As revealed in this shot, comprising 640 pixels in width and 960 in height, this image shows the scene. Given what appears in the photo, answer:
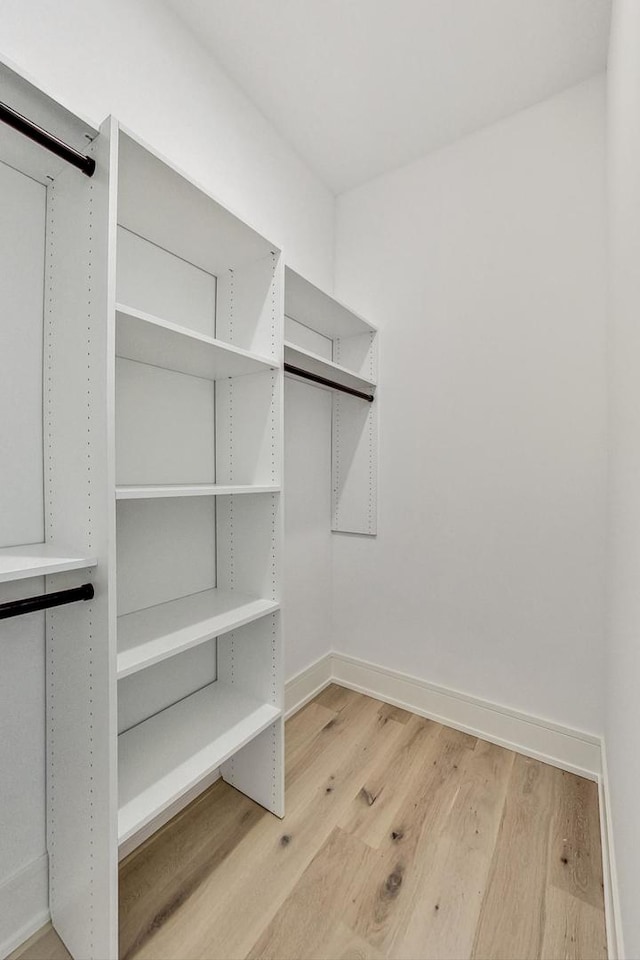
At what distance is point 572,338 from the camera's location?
1676 millimetres

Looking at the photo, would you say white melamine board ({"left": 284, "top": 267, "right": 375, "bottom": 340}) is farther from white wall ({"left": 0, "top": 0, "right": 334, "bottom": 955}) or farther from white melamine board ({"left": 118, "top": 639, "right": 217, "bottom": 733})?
white melamine board ({"left": 118, "top": 639, "right": 217, "bottom": 733})

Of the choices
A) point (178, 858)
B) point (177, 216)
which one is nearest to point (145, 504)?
point (177, 216)

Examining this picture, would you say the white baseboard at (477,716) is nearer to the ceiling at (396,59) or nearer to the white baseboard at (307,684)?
the white baseboard at (307,684)

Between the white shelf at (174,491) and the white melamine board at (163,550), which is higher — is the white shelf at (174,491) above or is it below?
above

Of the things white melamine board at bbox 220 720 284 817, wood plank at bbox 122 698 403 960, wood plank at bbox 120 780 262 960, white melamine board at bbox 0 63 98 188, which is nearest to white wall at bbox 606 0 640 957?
wood plank at bbox 122 698 403 960

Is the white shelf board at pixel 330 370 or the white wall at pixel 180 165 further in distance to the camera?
the white shelf board at pixel 330 370

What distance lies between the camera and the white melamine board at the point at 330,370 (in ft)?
5.84

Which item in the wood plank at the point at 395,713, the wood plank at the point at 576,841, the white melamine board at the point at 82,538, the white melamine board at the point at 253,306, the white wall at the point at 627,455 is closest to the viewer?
the white wall at the point at 627,455

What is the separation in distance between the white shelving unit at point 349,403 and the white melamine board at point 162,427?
2.07ft

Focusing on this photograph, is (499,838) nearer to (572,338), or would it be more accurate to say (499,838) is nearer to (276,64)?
(572,338)

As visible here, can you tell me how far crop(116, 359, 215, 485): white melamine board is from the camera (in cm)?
132

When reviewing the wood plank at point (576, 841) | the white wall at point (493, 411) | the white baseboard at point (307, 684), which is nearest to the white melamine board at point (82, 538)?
the white baseboard at point (307, 684)

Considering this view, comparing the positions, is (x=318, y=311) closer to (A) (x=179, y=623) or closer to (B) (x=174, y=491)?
(B) (x=174, y=491)

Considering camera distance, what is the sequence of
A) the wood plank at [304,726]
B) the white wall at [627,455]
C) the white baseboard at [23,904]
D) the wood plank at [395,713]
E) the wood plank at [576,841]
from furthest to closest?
the wood plank at [395,713], the wood plank at [304,726], the wood plank at [576,841], the white baseboard at [23,904], the white wall at [627,455]
